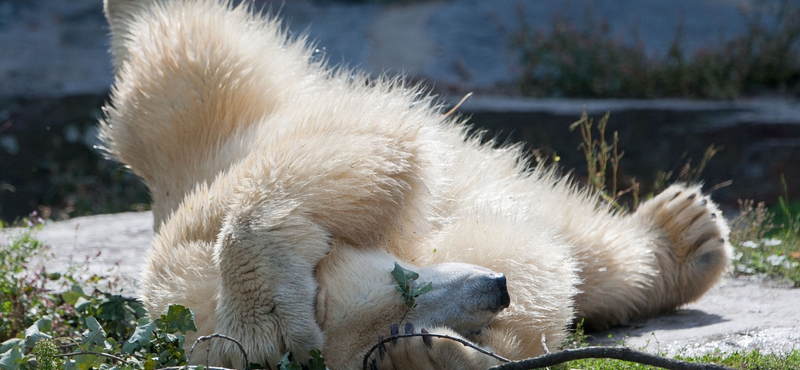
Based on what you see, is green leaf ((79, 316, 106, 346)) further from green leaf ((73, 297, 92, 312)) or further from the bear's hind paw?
the bear's hind paw

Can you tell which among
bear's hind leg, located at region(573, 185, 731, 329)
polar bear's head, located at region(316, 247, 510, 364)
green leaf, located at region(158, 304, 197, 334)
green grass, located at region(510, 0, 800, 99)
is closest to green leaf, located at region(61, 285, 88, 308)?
green leaf, located at region(158, 304, 197, 334)

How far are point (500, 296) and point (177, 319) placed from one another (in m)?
0.89

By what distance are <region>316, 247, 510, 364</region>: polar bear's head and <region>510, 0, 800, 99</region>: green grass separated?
7.07 meters

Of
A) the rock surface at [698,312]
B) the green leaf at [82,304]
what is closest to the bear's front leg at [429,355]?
the rock surface at [698,312]

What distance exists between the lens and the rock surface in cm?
272

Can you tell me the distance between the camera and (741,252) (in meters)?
4.35

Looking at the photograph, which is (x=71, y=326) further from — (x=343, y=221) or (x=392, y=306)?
(x=392, y=306)

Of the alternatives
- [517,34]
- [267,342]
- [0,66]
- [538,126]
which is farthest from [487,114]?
[267,342]

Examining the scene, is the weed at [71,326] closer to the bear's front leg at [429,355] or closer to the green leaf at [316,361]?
the green leaf at [316,361]

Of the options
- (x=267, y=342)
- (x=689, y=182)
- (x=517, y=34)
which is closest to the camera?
(x=267, y=342)

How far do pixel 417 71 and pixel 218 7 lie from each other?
272 inches

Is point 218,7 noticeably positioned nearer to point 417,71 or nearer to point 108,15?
point 108,15

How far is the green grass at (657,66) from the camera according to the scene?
889 cm

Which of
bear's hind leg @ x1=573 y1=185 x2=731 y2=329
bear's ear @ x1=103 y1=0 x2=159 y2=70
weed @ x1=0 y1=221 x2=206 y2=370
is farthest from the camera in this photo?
bear's ear @ x1=103 y1=0 x2=159 y2=70
